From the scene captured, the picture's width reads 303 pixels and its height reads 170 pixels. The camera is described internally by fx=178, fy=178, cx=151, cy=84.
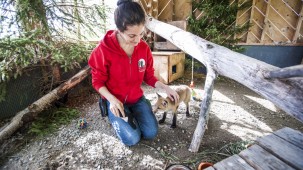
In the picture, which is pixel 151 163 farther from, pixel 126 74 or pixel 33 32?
pixel 33 32

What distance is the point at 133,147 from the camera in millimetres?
2260

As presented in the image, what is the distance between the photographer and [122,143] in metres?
2.33

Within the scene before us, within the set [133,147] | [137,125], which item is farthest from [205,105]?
[133,147]

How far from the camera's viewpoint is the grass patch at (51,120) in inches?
102

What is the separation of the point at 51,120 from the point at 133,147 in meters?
1.51

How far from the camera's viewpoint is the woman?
1.66 meters

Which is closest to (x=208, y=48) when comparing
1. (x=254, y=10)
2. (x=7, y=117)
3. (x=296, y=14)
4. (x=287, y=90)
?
(x=287, y=90)

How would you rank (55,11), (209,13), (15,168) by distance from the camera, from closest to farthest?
1. (15,168)
2. (55,11)
3. (209,13)

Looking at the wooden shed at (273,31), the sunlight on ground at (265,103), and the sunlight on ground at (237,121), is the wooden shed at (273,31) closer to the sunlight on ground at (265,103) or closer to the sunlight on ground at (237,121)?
the sunlight on ground at (265,103)

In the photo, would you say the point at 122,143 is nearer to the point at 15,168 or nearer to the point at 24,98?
the point at 15,168

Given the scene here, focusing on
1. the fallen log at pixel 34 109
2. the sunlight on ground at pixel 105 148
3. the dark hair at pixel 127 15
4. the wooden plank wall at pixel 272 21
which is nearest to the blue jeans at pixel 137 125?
the sunlight on ground at pixel 105 148

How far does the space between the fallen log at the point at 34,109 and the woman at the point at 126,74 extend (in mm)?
1372

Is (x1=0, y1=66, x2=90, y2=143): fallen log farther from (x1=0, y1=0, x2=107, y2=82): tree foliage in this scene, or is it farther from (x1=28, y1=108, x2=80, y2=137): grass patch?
(x1=0, y1=0, x2=107, y2=82): tree foliage

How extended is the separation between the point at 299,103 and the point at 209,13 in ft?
12.7
